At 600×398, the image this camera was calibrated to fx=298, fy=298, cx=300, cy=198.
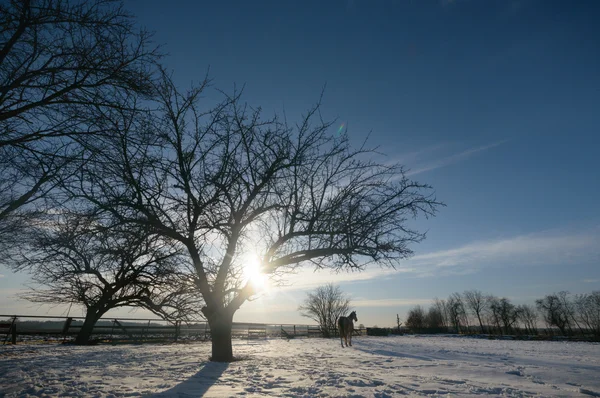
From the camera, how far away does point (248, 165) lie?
8492mm

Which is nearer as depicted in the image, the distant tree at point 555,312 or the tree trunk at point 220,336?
the tree trunk at point 220,336

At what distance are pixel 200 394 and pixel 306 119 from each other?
262 inches

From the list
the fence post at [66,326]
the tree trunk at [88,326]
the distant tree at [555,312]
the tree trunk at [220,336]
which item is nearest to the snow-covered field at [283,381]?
the tree trunk at [220,336]

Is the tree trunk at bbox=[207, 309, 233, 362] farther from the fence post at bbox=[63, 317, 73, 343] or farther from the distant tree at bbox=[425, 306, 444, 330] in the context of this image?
the distant tree at bbox=[425, 306, 444, 330]

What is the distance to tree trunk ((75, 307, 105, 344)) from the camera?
47.7 ft

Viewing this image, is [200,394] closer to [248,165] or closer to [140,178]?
[140,178]

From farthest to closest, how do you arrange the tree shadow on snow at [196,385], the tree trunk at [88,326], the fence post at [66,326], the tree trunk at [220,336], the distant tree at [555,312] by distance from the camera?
the distant tree at [555,312] → the fence post at [66,326] → the tree trunk at [88,326] → the tree trunk at [220,336] → the tree shadow on snow at [196,385]

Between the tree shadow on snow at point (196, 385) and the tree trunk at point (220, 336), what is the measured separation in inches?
Answer: 68.0

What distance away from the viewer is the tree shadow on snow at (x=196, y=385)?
4432mm

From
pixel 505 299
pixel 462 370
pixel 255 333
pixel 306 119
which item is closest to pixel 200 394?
pixel 462 370

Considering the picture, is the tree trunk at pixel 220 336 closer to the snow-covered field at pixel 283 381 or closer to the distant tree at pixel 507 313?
the snow-covered field at pixel 283 381

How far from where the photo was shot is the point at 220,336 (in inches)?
336

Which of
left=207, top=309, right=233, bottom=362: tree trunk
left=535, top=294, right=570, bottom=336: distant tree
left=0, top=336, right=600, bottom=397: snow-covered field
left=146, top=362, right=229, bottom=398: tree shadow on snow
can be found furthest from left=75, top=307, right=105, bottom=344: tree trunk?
left=535, top=294, right=570, bottom=336: distant tree

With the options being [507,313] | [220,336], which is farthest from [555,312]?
[220,336]
